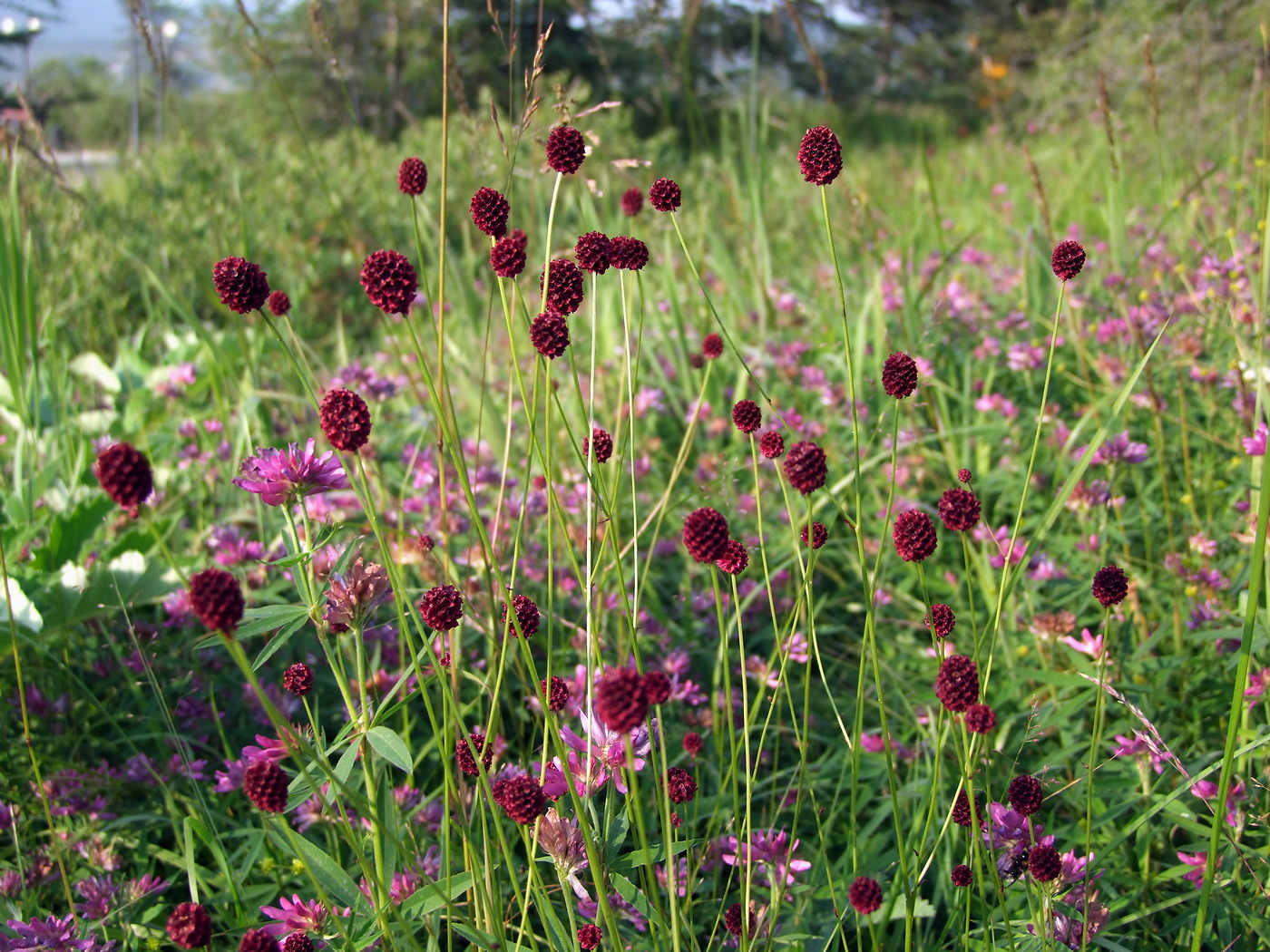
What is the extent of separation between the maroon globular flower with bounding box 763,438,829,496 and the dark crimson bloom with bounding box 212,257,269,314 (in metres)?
0.56

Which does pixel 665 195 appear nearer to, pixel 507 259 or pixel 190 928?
pixel 507 259

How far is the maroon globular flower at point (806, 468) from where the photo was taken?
0.80m

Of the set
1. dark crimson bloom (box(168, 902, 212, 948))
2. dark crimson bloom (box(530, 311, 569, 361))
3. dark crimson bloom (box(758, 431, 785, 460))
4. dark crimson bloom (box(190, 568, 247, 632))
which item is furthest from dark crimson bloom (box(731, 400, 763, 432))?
dark crimson bloom (box(168, 902, 212, 948))

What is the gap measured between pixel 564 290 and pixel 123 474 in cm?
49

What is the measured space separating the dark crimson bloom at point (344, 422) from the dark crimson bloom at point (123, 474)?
0.15 meters

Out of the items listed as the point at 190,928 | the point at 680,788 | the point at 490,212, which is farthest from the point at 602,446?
the point at 190,928

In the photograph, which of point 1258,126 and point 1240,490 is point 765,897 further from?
point 1258,126

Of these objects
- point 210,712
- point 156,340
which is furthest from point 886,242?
point 210,712

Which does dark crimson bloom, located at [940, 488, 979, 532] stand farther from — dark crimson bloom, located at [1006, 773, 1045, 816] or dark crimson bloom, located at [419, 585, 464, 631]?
dark crimson bloom, located at [419, 585, 464, 631]

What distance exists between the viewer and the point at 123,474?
2.07 feet

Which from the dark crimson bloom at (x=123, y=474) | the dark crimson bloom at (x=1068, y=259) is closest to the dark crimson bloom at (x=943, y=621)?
the dark crimson bloom at (x=1068, y=259)

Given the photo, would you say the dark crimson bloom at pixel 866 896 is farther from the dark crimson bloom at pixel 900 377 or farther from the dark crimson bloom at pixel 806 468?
the dark crimson bloom at pixel 900 377

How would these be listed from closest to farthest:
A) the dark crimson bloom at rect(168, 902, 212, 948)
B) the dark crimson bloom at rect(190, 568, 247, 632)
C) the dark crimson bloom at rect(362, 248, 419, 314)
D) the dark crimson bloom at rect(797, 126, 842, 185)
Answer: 1. the dark crimson bloom at rect(190, 568, 247, 632)
2. the dark crimson bloom at rect(168, 902, 212, 948)
3. the dark crimson bloom at rect(362, 248, 419, 314)
4. the dark crimson bloom at rect(797, 126, 842, 185)

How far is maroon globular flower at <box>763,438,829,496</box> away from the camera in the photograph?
80 centimetres
